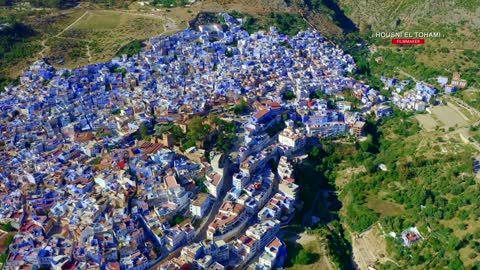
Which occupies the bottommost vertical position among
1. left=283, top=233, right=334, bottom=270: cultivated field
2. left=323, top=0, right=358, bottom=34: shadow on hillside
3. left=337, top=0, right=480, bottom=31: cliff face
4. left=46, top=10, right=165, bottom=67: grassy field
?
left=283, top=233, right=334, bottom=270: cultivated field

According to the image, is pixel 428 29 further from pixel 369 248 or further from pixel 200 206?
pixel 200 206

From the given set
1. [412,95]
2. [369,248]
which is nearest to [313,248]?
[369,248]

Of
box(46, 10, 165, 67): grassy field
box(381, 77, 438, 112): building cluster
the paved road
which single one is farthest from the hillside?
box(46, 10, 165, 67): grassy field

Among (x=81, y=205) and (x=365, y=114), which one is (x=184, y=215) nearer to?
(x=81, y=205)

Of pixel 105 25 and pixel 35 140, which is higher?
pixel 105 25

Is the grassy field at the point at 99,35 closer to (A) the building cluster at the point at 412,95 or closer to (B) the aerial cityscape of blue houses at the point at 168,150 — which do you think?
(B) the aerial cityscape of blue houses at the point at 168,150

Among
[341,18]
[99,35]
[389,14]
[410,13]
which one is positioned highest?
[410,13]

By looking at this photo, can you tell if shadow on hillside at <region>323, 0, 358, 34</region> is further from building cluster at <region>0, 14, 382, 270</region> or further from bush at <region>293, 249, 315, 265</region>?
bush at <region>293, 249, 315, 265</region>

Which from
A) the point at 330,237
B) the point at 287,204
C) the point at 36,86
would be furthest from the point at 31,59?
the point at 330,237
